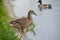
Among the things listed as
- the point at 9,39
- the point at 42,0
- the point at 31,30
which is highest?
the point at 9,39

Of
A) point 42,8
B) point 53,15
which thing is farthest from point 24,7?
point 53,15

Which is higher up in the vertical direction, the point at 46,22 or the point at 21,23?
the point at 21,23

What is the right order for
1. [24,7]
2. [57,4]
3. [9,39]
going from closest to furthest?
1. [9,39]
2. [24,7]
3. [57,4]

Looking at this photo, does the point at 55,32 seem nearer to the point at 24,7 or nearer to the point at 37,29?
the point at 37,29

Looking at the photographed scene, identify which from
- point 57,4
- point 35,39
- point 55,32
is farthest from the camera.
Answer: point 57,4

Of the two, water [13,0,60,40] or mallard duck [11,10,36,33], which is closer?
mallard duck [11,10,36,33]

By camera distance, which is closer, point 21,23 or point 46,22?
point 21,23

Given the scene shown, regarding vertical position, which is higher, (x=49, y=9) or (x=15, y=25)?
(x=15, y=25)

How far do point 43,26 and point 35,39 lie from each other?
1.52 meters

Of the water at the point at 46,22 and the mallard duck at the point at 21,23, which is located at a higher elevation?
the mallard duck at the point at 21,23

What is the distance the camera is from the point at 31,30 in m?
9.35

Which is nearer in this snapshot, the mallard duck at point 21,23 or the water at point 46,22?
the mallard duck at point 21,23

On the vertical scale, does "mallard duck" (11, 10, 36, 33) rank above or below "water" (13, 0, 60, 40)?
above

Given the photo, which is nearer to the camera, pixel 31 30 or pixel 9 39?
pixel 9 39
